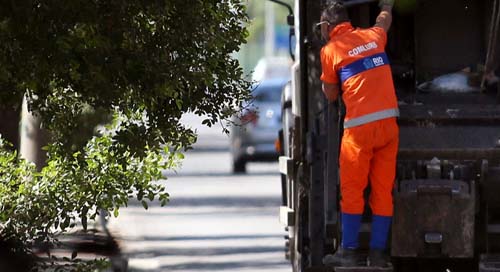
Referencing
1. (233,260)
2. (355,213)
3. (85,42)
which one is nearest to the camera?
(85,42)

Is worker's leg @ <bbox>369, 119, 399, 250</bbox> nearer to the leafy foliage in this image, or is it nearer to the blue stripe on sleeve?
the blue stripe on sleeve

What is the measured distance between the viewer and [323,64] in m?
8.24

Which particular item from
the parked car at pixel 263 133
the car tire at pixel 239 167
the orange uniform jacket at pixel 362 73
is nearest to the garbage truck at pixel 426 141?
the orange uniform jacket at pixel 362 73

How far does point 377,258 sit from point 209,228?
855 cm

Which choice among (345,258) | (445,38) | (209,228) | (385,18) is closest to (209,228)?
(209,228)

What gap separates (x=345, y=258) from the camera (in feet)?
26.5

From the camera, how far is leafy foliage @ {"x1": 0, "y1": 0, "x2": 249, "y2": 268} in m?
7.00

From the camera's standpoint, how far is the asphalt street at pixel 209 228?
12914 millimetres

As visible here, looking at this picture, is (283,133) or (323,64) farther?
(283,133)

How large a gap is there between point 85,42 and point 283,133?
4.15 metres

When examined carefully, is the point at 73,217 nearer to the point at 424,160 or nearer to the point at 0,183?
the point at 0,183

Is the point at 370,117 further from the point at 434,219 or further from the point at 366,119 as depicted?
the point at 434,219

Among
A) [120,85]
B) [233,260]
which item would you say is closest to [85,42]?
[120,85]

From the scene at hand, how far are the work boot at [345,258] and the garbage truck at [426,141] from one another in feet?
0.30
